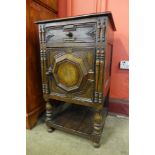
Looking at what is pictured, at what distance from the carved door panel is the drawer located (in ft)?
0.18

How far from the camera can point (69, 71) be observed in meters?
1.05

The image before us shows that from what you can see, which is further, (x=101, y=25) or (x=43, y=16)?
(x=43, y=16)

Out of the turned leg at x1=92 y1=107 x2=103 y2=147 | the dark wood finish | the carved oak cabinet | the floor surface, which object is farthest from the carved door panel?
the floor surface

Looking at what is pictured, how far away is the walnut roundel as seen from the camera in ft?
3.29

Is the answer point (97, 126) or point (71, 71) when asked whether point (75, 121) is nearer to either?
point (97, 126)

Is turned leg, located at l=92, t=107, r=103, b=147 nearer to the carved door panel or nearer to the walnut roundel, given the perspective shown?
the carved door panel

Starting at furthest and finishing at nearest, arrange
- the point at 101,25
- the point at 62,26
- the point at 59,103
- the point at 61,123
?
the point at 59,103 → the point at 61,123 → the point at 62,26 → the point at 101,25

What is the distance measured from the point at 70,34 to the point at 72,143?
895 millimetres

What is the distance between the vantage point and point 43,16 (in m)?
1.39

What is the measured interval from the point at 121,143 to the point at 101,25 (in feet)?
3.17
